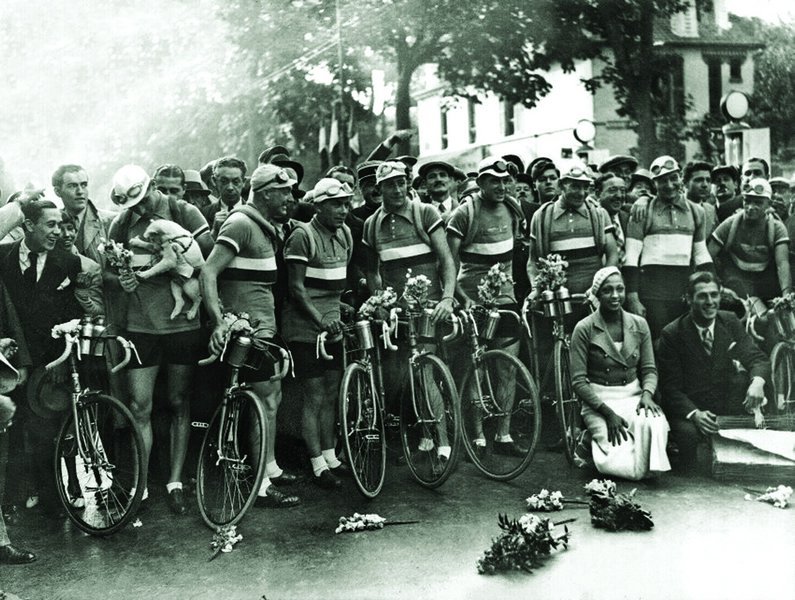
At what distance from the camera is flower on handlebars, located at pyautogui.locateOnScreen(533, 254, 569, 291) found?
6.15 metres

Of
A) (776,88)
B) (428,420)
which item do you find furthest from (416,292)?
(776,88)

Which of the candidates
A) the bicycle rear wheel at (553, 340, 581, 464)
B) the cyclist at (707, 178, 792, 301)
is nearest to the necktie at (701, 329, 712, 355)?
the bicycle rear wheel at (553, 340, 581, 464)

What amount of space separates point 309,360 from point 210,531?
1251 millimetres

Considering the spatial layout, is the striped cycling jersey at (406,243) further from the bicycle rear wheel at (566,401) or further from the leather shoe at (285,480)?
the leather shoe at (285,480)

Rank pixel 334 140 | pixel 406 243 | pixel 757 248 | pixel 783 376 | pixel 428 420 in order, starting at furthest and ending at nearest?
pixel 334 140, pixel 757 248, pixel 783 376, pixel 406 243, pixel 428 420

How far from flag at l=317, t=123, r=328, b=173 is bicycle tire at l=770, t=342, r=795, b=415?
12.4 ft

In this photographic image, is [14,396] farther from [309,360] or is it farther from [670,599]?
[670,599]

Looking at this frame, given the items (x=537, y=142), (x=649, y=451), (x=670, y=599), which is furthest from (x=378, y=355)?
(x=537, y=142)

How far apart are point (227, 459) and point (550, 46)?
12.0ft

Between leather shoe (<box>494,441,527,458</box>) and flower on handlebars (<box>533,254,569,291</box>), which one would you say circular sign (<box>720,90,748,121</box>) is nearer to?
flower on handlebars (<box>533,254,569,291</box>)

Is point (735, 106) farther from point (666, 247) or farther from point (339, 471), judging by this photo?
point (339, 471)

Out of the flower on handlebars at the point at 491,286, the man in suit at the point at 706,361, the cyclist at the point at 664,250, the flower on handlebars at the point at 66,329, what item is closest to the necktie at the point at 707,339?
the man in suit at the point at 706,361

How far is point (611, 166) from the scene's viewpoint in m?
8.33

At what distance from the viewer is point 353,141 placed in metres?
7.78
